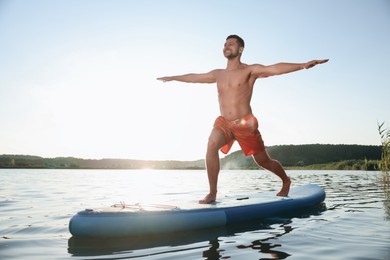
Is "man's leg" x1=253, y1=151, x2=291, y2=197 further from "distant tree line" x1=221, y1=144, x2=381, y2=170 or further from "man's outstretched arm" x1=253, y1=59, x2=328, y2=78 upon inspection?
"distant tree line" x1=221, y1=144, x2=381, y2=170

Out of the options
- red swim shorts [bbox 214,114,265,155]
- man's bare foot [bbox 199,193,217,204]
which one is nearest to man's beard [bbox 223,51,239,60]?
red swim shorts [bbox 214,114,265,155]

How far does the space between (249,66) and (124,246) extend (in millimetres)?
3912

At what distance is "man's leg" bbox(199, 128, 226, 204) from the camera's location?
6.12 m

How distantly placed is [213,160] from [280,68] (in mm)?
2006

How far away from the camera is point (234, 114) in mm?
6324

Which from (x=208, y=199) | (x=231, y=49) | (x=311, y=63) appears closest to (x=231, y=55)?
(x=231, y=49)

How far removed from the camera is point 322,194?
8180mm

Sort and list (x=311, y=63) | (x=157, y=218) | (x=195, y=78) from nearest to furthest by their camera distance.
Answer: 1. (x=157, y=218)
2. (x=311, y=63)
3. (x=195, y=78)

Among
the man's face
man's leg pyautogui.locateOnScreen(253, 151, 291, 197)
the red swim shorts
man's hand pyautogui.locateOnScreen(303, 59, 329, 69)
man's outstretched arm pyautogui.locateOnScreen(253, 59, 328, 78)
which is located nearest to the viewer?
man's hand pyautogui.locateOnScreen(303, 59, 329, 69)

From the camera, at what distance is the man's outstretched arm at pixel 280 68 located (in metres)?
5.23

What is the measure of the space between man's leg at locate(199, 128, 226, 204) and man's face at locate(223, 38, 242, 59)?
4.90ft

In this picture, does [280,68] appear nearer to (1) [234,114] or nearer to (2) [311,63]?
(2) [311,63]

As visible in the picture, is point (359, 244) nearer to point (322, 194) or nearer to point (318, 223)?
point (318, 223)

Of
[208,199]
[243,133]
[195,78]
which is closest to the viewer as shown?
[208,199]
